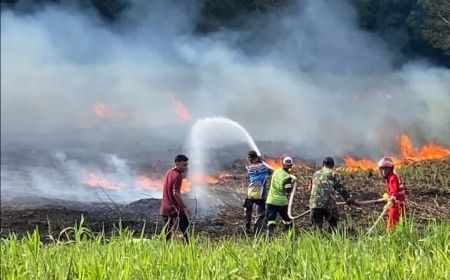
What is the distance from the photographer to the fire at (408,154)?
2083 cm

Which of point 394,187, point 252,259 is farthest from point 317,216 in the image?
point 252,259

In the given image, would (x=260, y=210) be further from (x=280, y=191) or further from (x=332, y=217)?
(x=332, y=217)

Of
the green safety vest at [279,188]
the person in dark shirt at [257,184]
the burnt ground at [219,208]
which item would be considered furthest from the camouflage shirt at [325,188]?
the person in dark shirt at [257,184]

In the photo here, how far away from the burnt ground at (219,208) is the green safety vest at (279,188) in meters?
0.95

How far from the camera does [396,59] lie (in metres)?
21.6

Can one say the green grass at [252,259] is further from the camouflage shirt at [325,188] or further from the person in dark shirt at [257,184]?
the person in dark shirt at [257,184]

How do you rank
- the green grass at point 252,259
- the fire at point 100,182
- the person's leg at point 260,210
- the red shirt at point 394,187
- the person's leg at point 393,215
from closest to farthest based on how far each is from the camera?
the green grass at point 252,259
the person's leg at point 393,215
the red shirt at point 394,187
the person's leg at point 260,210
the fire at point 100,182

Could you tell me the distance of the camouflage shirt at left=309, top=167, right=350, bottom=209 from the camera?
1072cm

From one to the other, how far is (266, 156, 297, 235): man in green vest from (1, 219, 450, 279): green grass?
4.00 metres

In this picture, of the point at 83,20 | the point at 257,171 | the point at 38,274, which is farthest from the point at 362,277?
the point at 83,20

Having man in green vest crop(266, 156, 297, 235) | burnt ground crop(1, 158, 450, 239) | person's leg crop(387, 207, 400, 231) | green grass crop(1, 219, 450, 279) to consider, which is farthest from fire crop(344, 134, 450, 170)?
green grass crop(1, 219, 450, 279)

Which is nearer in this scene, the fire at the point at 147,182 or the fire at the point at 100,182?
the fire at the point at 147,182

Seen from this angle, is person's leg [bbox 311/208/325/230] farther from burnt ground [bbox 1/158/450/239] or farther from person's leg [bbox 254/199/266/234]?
person's leg [bbox 254/199/266/234]

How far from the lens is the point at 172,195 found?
10992 millimetres
